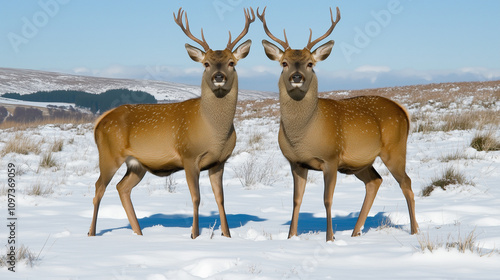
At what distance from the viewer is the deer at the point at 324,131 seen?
19.6 ft

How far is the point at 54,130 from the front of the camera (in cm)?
2119

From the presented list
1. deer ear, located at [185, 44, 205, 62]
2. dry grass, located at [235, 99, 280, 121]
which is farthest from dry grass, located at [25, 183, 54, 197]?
dry grass, located at [235, 99, 280, 121]

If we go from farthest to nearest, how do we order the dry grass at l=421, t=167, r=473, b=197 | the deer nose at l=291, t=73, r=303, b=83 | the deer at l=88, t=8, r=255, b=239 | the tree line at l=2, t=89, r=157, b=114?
the tree line at l=2, t=89, r=157, b=114 → the dry grass at l=421, t=167, r=473, b=197 → the deer at l=88, t=8, r=255, b=239 → the deer nose at l=291, t=73, r=303, b=83

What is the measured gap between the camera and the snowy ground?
399cm

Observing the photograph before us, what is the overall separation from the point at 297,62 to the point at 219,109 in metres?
1.04

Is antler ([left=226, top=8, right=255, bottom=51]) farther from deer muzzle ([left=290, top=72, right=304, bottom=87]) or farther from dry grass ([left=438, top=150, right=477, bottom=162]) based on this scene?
dry grass ([left=438, top=150, right=477, bottom=162])

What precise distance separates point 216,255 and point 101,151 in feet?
9.83

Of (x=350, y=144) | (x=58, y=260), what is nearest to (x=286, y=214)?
(x=350, y=144)

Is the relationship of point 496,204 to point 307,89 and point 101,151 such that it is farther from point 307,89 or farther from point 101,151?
point 101,151

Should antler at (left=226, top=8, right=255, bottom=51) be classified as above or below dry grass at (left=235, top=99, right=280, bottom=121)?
above

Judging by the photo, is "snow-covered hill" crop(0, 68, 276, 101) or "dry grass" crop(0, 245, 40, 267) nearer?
"dry grass" crop(0, 245, 40, 267)

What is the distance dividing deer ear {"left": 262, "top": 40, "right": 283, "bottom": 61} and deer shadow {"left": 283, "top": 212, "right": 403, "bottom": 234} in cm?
215

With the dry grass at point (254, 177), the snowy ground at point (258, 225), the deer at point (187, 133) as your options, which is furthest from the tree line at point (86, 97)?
the deer at point (187, 133)

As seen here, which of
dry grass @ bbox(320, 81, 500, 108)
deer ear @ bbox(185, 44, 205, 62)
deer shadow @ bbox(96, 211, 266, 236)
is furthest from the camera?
dry grass @ bbox(320, 81, 500, 108)
